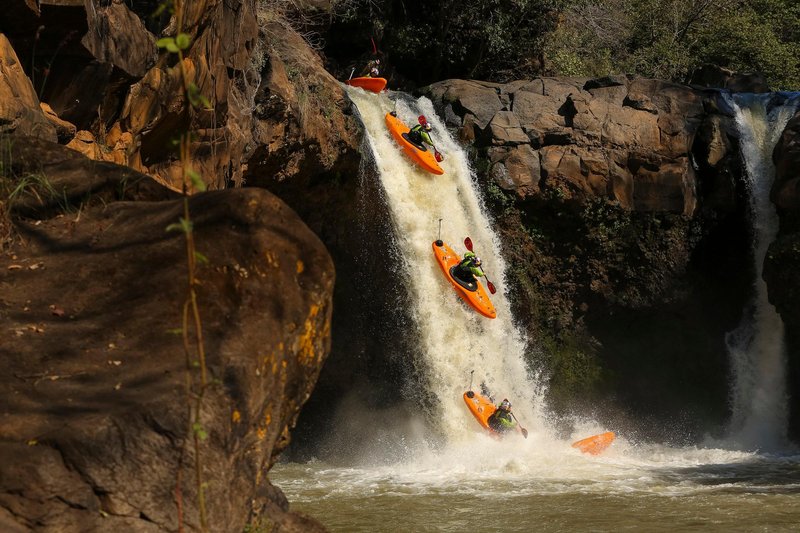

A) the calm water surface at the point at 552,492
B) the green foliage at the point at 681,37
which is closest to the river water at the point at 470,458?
the calm water surface at the point at 552,492

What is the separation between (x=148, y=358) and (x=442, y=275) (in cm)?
1123

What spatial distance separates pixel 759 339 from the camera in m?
17.1

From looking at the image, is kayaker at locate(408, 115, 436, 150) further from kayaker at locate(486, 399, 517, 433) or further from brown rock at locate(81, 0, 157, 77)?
brown rock at locate(81, 0, 157, 77)

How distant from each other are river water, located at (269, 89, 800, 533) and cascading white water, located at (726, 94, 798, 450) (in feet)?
0.97

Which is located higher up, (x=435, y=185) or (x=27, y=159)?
(x=435, y=185)

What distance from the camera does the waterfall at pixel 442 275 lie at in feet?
49.0

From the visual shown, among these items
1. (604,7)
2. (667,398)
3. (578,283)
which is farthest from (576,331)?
(604,7)

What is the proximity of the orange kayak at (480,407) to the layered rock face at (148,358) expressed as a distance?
961cm

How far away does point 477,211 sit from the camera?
16734 millimetres

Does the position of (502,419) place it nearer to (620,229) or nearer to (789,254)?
(620,229)

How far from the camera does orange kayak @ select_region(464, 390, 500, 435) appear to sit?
1398 cm

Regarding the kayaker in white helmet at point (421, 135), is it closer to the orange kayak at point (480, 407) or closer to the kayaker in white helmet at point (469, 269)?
the kayaker in white helmet at point (469, 269)

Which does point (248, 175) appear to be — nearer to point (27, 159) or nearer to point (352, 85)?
Answer: point (352, 85)

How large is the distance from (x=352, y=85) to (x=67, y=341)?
13.5 meters
